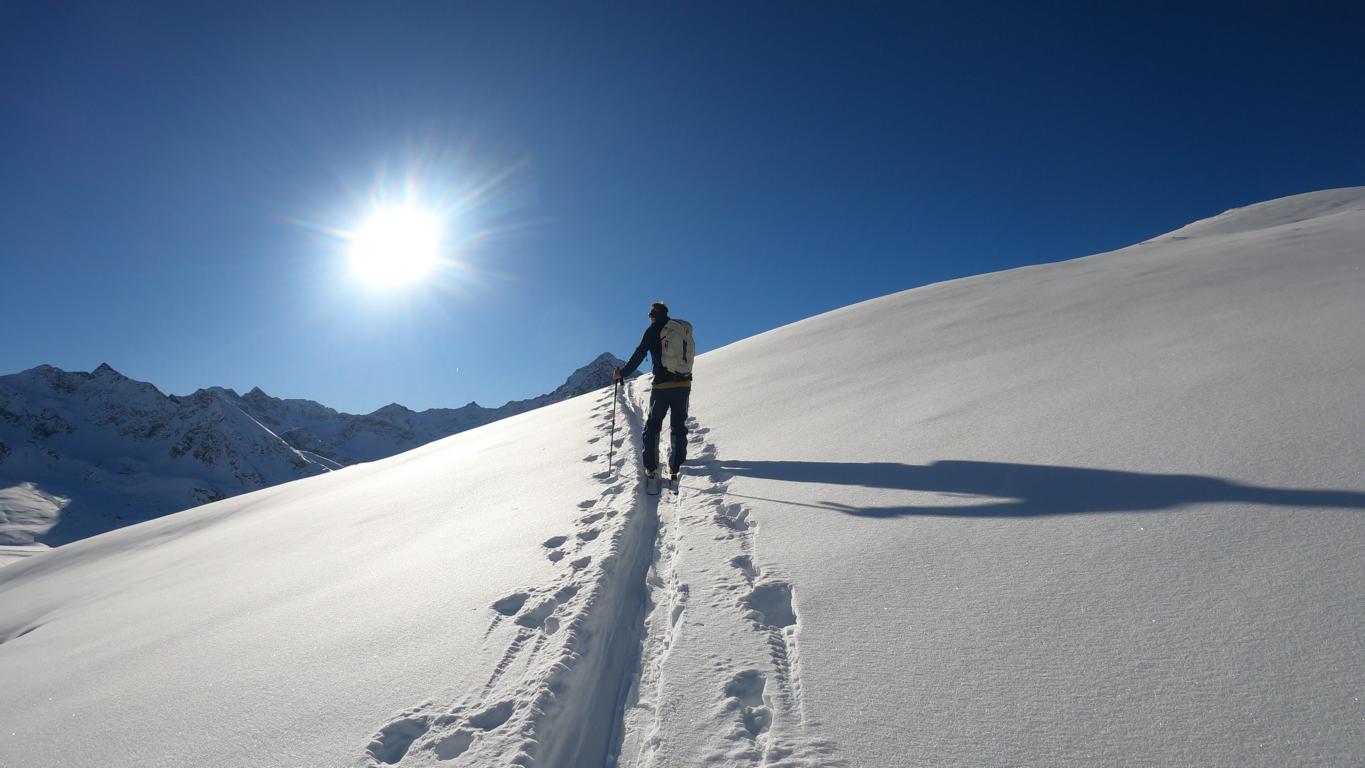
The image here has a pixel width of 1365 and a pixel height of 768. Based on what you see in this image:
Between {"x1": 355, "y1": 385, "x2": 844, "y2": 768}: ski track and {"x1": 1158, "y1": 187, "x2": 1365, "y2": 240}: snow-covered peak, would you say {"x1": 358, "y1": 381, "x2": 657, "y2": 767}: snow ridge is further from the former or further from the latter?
{"x1": 1158, "y1": 187, "x2": 1365, "y2": 240}: snow-covered peak

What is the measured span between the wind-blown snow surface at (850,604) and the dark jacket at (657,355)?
105 centimetres

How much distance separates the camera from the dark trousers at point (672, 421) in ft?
20.8

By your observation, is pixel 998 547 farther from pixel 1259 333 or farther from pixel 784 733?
pixel 1259 333

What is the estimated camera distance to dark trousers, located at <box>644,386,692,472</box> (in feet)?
20.8

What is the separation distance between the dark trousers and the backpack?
24 cm

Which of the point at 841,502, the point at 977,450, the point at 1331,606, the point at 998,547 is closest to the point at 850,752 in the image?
the point at 998,547

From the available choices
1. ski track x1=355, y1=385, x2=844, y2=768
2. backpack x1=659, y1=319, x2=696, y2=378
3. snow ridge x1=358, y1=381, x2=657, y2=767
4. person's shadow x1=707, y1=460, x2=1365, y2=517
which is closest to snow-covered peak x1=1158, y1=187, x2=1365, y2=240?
backpack x1=659, y1=319, x2=696, y2=378

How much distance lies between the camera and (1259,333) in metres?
5.93

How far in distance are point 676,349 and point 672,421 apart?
0.84m

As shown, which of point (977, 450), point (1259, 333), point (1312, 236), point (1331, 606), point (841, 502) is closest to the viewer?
point (1331, 606)

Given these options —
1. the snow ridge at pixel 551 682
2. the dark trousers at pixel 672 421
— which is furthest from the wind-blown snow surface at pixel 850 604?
the dark trousers at pixel 672 421

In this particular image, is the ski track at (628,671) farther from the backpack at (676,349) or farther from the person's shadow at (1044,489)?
the backpack at (676,349)

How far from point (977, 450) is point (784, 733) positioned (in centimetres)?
352

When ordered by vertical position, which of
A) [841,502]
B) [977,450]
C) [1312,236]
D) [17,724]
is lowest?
[17,724]
